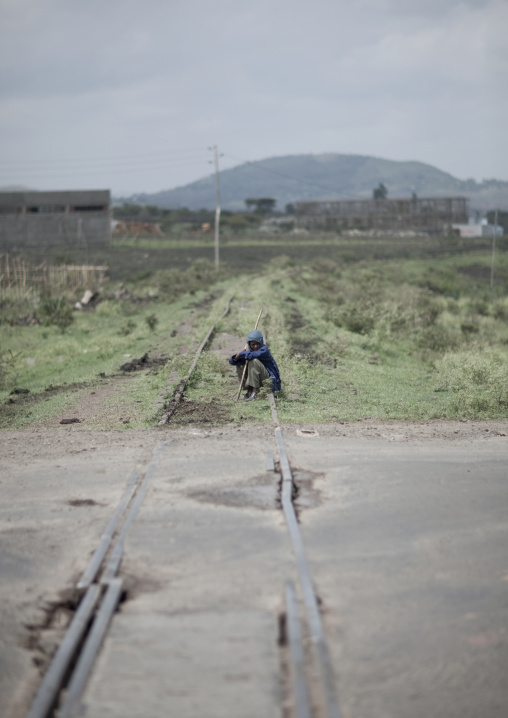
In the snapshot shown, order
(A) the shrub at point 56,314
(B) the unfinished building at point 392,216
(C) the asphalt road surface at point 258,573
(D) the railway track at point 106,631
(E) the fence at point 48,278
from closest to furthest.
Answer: (D) the railway track at point 106,631 < (C) the asphalt road surface at point 258,573 < (A) the shrub at point 56,314 < (E) the fence at point 48,278 < (B) the unfinished building at point 392,216

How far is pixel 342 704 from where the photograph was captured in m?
4.29

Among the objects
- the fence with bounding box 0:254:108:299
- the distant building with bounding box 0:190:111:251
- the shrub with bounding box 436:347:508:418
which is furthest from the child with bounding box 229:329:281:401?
the distant building with bounding box 0:190:111:251

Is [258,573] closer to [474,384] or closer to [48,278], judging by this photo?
[474,384]

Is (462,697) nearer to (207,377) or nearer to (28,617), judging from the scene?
(28,617)

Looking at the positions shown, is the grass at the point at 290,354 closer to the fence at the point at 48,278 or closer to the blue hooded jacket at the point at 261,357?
the blue hooded jacket at the point at 261,357

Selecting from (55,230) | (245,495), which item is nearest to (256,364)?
(245,495)

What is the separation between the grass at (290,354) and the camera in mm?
12375

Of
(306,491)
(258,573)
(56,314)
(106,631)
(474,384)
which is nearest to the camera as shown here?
(106,631)

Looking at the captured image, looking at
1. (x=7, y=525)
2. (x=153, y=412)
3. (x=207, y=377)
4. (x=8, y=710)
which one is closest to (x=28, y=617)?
(x=8, y=710)

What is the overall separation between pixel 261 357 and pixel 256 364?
28 centimetres

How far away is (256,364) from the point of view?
41.3 ft

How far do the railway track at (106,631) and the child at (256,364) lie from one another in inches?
203

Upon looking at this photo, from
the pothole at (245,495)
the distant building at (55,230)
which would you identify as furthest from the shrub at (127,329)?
the distant building at (55,230)

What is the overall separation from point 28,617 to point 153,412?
635 centimetres
